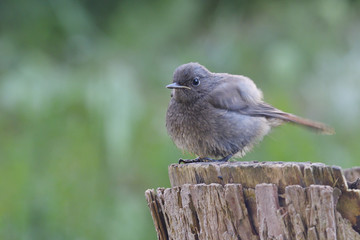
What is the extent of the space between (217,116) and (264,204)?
193 centimetres

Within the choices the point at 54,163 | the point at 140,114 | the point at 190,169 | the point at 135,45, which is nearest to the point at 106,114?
the point at 140,114

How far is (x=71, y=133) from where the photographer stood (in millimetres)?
6625

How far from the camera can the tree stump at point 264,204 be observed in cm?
266

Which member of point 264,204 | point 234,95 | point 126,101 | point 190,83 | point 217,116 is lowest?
point 264,204

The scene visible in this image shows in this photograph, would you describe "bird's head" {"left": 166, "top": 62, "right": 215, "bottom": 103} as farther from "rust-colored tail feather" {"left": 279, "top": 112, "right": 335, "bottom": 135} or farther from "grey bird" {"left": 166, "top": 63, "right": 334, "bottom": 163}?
"rust-colored tail feather" {"left": 279, "top": 112, "right": 335, "bottom": 135}

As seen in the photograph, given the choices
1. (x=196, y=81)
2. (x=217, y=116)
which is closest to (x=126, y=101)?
(x=196, y=81)

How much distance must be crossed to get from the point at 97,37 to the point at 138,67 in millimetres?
749

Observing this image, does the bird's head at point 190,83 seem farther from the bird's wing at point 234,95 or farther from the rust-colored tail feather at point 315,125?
the rust-colored tail feather at point 315,125

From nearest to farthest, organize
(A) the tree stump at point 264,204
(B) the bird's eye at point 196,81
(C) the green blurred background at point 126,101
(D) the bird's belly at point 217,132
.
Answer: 1. (A) the tree stump at point 264,204
2. (D) the bird's belly at point 217,132
3. (B) the bird's eye at point 196,81
4. (C) the green blurred background at point 126,101

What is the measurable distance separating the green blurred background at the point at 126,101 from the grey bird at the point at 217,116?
4.24 ft

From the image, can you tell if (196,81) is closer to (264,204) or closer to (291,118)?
(291,118)

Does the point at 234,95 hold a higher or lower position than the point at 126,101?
lower

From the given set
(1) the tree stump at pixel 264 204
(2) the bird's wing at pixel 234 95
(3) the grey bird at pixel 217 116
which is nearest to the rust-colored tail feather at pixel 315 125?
(3) the grey bird at pixel 217 116

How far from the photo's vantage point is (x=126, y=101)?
259 inches
